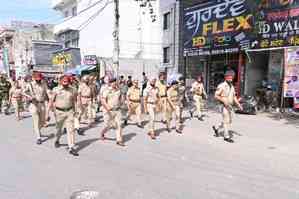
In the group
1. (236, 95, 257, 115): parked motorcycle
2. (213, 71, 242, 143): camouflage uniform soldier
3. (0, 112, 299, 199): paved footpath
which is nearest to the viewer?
(0, 112, 299, 199): paved footpath

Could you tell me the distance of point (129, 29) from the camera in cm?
3002

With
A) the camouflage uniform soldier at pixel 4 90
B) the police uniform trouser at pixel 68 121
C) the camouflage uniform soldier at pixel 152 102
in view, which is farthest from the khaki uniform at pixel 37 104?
the camouflage uniform soldier at pixel 4 90

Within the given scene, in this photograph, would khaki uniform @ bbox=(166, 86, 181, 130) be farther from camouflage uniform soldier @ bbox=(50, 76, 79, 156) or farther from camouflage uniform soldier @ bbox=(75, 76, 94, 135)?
camouflage uniform soldier @ bbox=(50, 76, 79, 156)

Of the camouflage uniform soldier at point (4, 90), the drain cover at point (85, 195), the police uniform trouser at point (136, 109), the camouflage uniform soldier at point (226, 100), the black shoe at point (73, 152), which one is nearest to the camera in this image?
the drain cover at point (85, 195)

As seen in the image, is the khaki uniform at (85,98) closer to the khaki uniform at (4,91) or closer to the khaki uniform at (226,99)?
the khaki uniform at (226,99)

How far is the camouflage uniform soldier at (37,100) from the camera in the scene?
8867 millimetres

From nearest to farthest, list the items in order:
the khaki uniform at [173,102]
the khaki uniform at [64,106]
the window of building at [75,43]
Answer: the khaki uniform at [64,106], the khaki uniform at [173,102], the window of building at [75,43]

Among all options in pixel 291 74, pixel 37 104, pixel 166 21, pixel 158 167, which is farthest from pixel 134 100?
pixel 166 21

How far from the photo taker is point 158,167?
6.54 m

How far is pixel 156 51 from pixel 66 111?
73.8ft

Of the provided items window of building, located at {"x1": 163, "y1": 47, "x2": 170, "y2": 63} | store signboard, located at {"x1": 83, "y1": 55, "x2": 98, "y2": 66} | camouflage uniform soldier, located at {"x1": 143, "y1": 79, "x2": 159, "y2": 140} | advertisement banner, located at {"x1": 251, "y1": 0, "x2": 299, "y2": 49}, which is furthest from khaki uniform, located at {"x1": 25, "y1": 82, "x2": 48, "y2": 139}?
store signboard, located at {"x1": 83, "y1": 55, "x2": 98, "y2": 66}

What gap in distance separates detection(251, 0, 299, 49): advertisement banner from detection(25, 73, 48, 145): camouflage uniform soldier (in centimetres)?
971

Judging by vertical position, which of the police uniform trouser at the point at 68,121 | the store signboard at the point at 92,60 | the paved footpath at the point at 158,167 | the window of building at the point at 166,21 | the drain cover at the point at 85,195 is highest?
the window of building at the point at 166,21

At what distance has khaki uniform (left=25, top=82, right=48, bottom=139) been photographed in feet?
29.1
